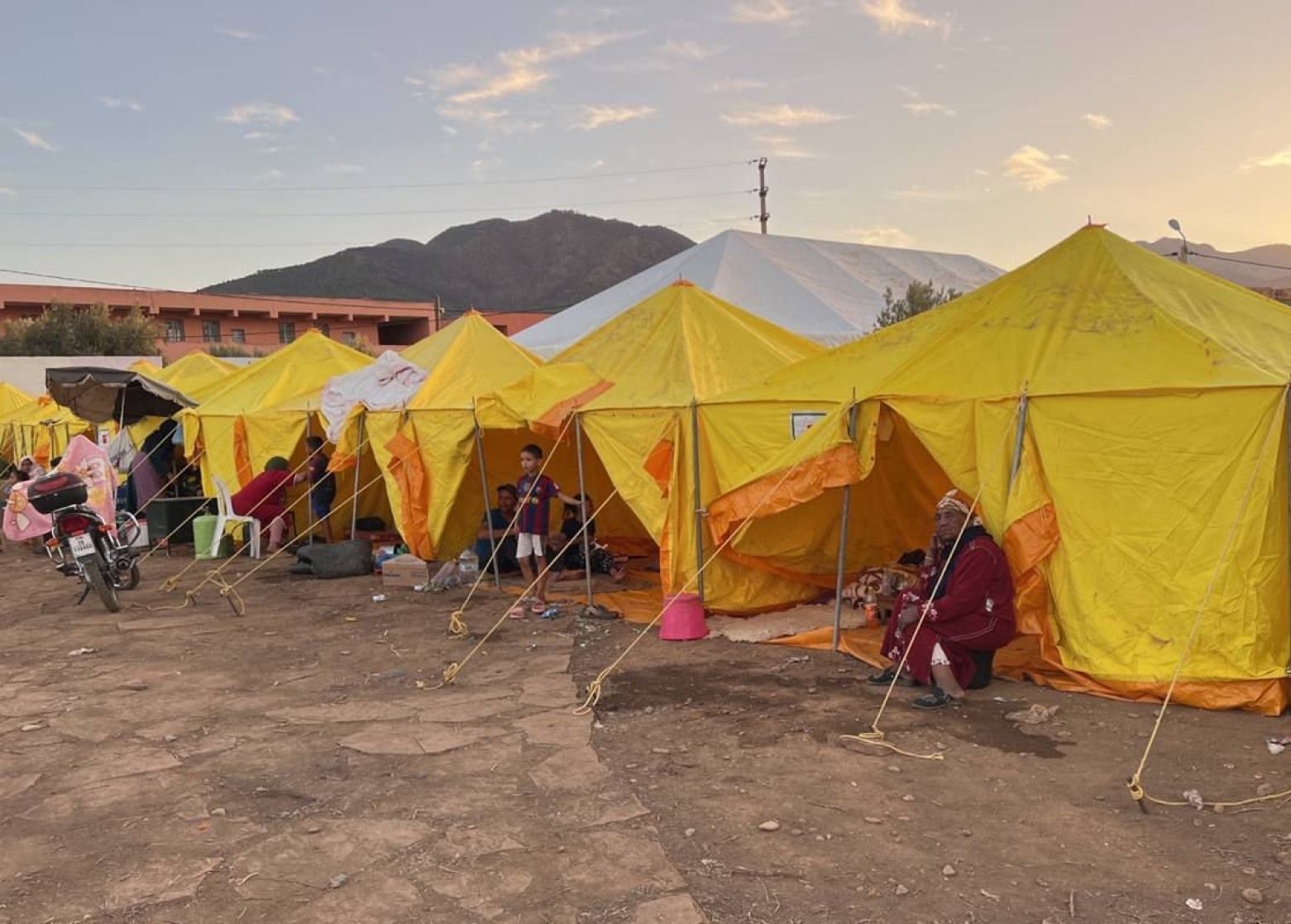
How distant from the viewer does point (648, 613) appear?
8.41m

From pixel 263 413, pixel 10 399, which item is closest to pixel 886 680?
pixel 263 413

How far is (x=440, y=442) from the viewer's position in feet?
32.9

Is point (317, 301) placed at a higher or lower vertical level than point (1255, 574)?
higher

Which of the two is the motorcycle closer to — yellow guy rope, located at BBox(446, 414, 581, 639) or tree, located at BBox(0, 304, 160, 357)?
yellow guy rope, located at BBox(446, 414, 581, 639)

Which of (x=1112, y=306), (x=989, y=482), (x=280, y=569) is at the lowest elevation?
(x=280, y=569)

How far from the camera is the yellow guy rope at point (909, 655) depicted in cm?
494

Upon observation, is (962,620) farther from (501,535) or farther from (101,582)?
(101,582)

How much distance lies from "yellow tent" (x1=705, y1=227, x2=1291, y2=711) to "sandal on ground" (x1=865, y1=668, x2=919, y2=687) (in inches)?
26.0

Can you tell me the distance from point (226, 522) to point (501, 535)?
438cm

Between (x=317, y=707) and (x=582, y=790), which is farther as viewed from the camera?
(x=317, y=707)

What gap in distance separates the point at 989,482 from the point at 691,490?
2.54 meters

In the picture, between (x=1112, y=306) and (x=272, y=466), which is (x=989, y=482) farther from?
(x=272, y=466)

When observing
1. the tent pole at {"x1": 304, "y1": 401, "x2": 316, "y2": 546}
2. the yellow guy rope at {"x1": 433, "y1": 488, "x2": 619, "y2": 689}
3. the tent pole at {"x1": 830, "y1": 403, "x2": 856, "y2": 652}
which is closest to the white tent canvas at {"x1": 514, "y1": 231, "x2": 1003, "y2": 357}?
the tent pole at {"x1": 304, "y1": 401, "x2": 316, "y2": 546}


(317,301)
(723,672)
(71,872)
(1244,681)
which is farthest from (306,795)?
(317,301)
